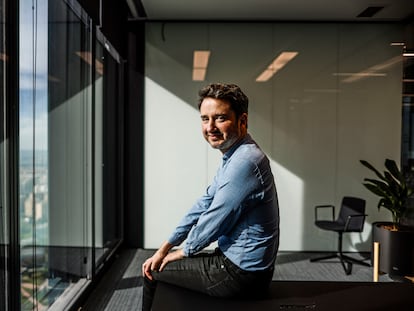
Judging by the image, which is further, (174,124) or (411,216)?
(174,124)

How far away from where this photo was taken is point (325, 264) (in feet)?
15.3

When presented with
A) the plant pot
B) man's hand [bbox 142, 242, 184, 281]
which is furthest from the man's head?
the plant pot

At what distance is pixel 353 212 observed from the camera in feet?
15.2

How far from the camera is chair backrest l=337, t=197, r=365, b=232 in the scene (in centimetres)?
443

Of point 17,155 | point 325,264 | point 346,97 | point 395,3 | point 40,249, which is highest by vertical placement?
point 395,3

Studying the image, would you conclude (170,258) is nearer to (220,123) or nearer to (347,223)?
(220,123)

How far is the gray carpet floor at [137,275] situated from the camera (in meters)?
3.44

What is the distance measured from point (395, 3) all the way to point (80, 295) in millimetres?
4102

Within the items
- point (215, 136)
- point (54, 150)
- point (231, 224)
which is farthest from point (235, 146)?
point (54, 150)

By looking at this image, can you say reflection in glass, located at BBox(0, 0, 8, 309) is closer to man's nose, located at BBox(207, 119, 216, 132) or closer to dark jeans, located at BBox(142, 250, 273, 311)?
dark jeans, located at BBox(142, 250, 273, 311)

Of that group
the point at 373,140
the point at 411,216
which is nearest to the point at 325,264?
the point at 411,216

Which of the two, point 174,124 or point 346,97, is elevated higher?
point 346,97

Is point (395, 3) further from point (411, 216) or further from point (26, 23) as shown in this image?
point (26, 23)

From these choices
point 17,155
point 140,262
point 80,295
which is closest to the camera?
point 17,155
